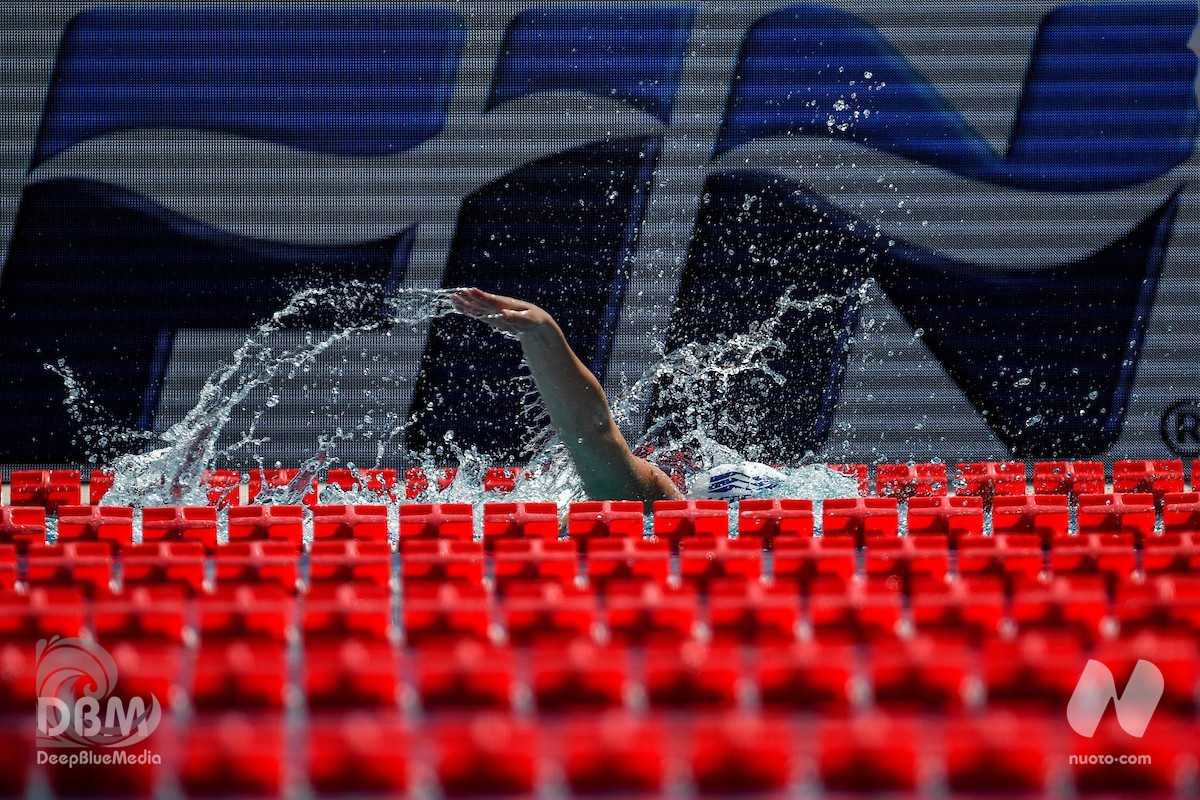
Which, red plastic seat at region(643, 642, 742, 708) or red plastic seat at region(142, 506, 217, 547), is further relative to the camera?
red plastic seat at region(142, 506, 217, 547)

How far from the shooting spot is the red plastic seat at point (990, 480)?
35.1ft

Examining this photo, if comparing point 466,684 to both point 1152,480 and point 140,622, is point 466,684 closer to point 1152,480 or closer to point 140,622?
point 140,622

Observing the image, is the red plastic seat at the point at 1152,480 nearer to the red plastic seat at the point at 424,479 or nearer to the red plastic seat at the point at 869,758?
the red plastic seat at the point at 424,479

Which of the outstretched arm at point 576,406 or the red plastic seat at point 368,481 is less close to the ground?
the red plastic seat at point 368,481

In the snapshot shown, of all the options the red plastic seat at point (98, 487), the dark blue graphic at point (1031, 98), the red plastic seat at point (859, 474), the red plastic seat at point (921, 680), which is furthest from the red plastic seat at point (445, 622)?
the dark blue graphic at point (1031, 98)

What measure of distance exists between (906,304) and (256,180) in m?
7.00

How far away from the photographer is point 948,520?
25.0 feet

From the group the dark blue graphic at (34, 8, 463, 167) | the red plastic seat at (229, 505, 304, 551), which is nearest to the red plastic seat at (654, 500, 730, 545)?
the red plastic seat at (229, 505, 304, 551)

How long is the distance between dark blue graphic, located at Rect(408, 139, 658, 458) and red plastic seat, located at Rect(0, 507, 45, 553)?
18.1 feet

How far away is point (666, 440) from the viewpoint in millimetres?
13203

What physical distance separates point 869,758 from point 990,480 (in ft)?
25.5

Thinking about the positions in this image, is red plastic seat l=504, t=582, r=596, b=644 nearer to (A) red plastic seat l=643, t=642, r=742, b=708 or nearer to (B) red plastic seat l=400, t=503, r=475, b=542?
(A) red plastic seat l=643, t=642, r=742, b=708

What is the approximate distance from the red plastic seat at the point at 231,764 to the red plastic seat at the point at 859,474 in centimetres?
807

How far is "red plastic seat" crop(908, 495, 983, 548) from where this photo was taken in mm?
7523
